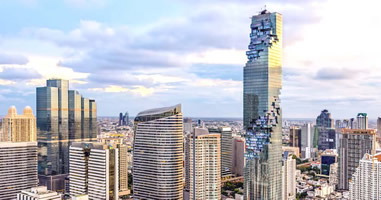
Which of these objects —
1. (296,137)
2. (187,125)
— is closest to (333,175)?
(296,137)

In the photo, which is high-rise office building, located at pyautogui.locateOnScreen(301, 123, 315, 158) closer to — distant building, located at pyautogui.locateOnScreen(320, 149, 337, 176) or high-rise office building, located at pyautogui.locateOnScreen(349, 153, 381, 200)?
distant building, located at pyautogui.locateOnScreen(320, 149, 337, 176)

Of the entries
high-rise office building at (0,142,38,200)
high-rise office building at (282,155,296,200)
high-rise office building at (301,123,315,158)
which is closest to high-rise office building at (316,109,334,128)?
high-rise office building at (301,123,315,158)

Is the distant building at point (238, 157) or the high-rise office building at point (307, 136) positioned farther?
the high-rise office building at point (307, 136)

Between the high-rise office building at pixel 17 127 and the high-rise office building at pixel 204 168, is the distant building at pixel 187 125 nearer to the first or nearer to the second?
the high-rise office building at pixel 17 127

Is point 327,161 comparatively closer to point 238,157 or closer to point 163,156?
point 238,157

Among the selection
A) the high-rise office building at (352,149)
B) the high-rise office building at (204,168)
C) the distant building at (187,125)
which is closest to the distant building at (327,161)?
the high-rise office building at (352,149)

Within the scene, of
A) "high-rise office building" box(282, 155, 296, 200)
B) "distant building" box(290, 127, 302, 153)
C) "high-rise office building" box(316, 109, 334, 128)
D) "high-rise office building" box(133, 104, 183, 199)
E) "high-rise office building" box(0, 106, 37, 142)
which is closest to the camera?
"high-rise office building" box(133, 104, 183, 199)
